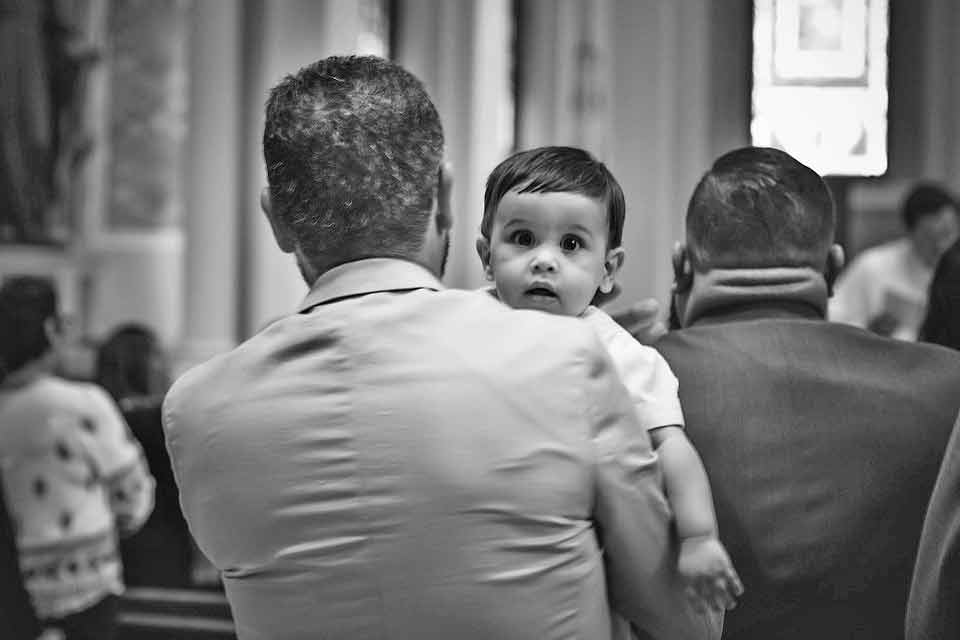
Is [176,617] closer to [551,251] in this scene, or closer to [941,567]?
[551,251]

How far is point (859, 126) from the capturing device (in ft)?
41.0

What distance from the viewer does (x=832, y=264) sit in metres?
2.75

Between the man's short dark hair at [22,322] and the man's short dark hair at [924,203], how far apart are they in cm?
488

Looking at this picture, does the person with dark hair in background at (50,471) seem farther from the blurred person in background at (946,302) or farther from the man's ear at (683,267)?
the blurred person in background at (946,302)

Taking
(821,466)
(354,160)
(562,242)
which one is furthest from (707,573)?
(354,160)

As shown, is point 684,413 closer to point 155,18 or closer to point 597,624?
point 597,624

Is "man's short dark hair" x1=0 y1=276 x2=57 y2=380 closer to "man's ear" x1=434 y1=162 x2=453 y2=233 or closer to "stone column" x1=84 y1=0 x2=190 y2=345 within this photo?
"man's ear" x1=434 y1=162 x2=453 y2=233

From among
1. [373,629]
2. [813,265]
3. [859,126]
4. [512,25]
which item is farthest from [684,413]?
[512,25]

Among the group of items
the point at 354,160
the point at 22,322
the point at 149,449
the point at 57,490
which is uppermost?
the point at 354,160

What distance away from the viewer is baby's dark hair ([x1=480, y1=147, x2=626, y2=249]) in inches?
95.3

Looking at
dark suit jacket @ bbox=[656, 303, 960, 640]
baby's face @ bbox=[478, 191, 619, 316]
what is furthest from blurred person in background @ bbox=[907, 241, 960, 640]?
baby's face @ bbox=[478, 191, 619, 316]

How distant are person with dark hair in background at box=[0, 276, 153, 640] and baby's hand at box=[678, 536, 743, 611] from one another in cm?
331

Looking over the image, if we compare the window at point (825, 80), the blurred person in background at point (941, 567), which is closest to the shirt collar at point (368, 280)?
the blurred person in background at point (941, 567)

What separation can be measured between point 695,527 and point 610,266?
587 mm
